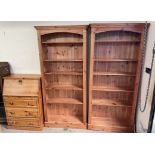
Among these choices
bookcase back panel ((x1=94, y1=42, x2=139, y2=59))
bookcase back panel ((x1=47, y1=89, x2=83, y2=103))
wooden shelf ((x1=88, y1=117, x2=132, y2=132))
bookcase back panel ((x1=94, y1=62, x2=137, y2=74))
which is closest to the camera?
bookcase back panel ((x1=94, y1=42, x2=139, y2=59))

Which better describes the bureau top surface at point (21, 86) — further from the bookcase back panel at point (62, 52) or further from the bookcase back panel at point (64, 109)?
the bookcase back panel at point (64, 109)

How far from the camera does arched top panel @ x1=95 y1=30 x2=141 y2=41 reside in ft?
7.35

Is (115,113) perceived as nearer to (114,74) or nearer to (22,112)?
(114,74)

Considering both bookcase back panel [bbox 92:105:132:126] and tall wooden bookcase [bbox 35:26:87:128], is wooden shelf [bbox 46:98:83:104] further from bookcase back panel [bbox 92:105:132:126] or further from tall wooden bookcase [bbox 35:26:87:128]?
bookcase back panel [bbox 92:105:132:126]

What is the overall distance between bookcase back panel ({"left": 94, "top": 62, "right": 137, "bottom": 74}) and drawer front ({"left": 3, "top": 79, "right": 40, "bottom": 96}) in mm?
1105

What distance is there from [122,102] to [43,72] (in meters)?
1.54

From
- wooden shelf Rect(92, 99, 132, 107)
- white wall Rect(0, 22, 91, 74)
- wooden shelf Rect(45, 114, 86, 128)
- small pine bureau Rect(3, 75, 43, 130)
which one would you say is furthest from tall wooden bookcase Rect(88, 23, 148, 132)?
white wall Rect(0, 22, 91, 74)

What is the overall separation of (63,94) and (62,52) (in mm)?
828

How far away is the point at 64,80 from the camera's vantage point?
269cm

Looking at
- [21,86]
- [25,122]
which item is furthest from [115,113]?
[21,86]
